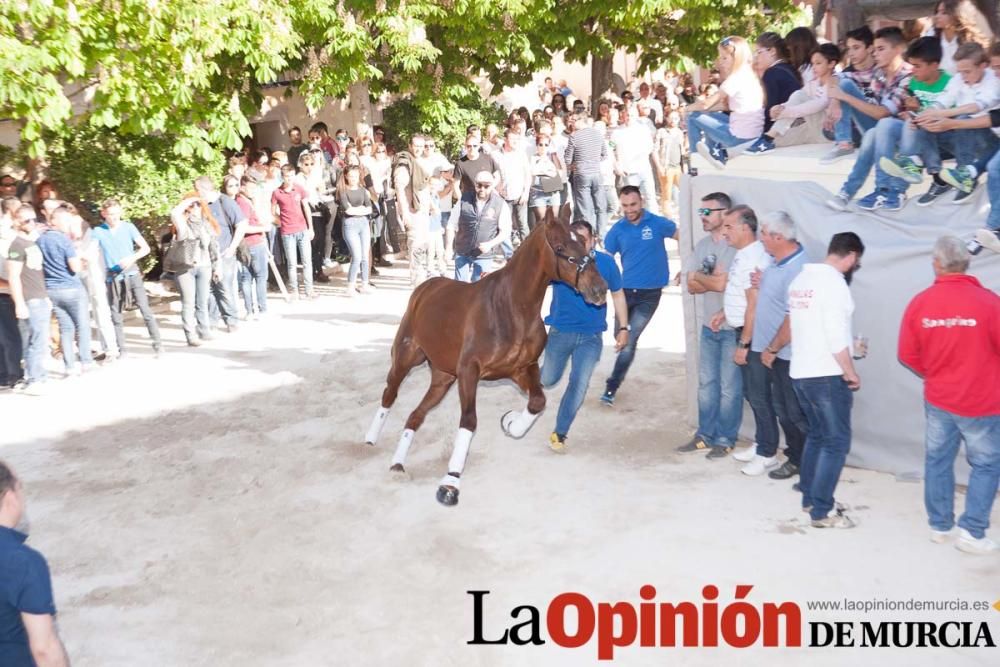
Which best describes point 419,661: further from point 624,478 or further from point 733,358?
point 733,358

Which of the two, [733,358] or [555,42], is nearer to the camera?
[733,358]

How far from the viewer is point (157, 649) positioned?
20.1ft

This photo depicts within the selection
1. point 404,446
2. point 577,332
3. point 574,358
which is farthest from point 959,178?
point 404,446

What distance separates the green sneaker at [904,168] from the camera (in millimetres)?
7590

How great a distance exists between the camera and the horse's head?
25.3 ft

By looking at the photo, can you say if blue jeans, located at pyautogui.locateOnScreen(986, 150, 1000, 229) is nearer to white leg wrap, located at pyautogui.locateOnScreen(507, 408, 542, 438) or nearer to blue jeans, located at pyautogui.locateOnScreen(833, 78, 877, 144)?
blue jeans, located at pyautogui.locateOnScreen(833, 78, 877, 144)

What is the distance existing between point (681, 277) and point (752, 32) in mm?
18483

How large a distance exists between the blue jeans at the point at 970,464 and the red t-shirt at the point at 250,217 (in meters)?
9.94

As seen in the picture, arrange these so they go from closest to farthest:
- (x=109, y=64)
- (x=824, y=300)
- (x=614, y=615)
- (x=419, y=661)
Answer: (x=419, y=661) < (x=614, y=615) < (x=824, y=300) < (x=109, y=64)

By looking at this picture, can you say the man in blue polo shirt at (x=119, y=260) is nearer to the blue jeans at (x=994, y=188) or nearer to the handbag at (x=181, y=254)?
the handbag at (x=181, y=254)

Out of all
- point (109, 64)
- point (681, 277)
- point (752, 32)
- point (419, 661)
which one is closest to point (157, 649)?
point (419, 661)

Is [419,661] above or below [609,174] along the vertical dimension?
below

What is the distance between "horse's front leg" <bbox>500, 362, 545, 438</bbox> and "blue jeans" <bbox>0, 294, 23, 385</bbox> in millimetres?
6639

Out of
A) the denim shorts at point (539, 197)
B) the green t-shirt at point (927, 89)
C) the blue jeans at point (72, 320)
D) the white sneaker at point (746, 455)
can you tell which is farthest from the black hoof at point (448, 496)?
the denim shorts at point (539, 197)
